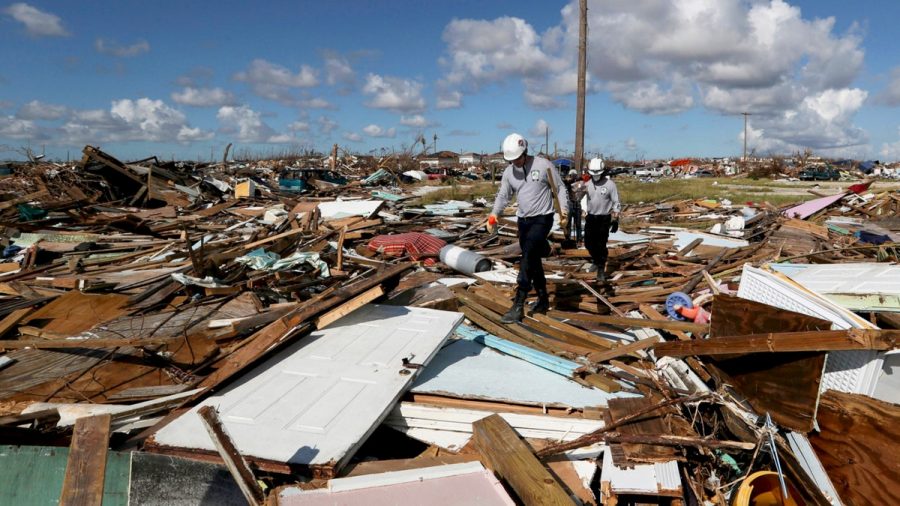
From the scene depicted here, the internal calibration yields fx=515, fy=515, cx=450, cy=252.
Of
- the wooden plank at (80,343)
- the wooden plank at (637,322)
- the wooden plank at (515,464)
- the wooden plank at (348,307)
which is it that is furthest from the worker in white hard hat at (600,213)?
the wooden plank at (80,343)

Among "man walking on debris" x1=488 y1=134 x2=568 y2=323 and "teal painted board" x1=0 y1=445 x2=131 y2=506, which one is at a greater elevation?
"man walking on debris" x1=488 y1=134 x2=568 y2=323

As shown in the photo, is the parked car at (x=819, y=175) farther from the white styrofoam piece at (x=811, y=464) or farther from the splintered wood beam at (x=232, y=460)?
the splintered wood beam at (x=232, y=460)

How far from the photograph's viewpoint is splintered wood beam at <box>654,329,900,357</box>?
2.73 m

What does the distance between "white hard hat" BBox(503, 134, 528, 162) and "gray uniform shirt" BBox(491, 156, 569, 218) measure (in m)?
0.18

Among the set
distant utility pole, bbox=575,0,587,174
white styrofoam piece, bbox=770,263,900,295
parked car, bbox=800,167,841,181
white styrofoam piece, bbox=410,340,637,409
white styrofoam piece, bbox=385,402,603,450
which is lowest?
white styrofoam piece, bbox=385,402,603,450

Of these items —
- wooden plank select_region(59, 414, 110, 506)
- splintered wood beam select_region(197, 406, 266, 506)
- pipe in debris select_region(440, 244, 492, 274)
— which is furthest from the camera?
pipe in debris select_region(440, 244, 492, 274)

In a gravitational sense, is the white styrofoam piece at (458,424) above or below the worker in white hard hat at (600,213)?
below

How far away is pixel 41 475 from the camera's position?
2.47 meters

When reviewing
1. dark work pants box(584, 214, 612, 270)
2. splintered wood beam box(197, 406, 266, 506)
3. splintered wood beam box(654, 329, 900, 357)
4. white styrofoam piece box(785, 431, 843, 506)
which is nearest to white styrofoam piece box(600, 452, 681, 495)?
white styrofoam piece box(785, 431, 843, 506)

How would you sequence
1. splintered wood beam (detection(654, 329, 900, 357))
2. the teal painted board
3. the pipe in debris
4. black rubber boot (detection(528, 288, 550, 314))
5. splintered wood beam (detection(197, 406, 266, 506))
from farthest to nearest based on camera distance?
the pipe in debris → black rubber boot (detection(528, 288, 550, 314)) → splintered wood beam (detection(654, 329, 900, 357)) → the teal painted board → splintered wood beam (detection(197, 406, 266, 506))

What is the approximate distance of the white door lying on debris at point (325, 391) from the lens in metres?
2.62

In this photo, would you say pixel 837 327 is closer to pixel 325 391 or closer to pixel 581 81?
pixel 325 391

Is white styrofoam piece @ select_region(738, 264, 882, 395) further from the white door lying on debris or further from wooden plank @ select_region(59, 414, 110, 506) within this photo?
wooden plank @ select_region(59, 414, 110, 506)

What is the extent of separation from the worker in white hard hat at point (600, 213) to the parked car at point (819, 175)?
109 feet
